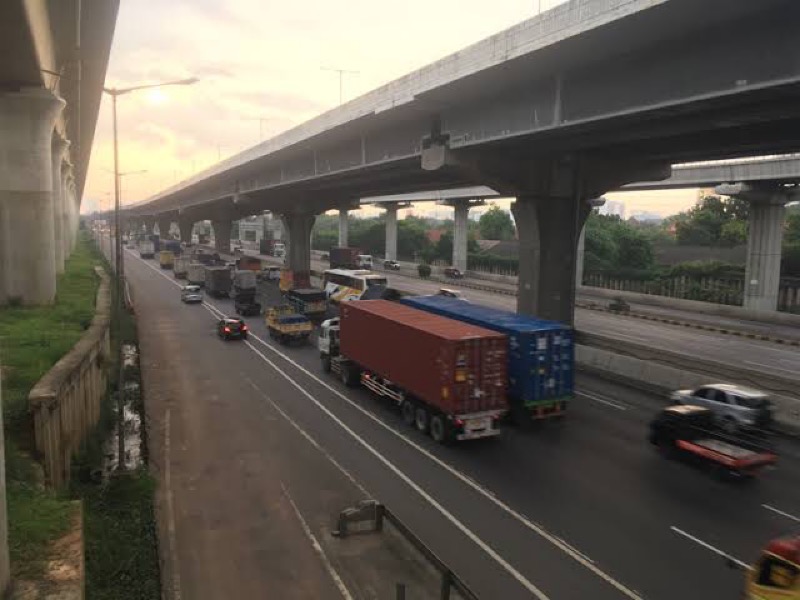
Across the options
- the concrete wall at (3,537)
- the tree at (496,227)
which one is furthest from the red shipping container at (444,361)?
the tree at (496,227)

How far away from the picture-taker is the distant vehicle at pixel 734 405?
19980 mm

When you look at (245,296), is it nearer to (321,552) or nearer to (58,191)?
(58,191)

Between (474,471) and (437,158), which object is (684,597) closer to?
(474,471)

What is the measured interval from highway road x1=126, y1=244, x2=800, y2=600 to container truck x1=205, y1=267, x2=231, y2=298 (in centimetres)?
3560

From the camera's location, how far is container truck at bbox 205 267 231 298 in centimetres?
5866

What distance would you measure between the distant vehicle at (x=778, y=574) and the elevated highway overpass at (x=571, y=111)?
38.5ft

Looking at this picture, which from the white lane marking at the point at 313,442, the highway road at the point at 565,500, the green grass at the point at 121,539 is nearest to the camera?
the green grass at the point at 121,539

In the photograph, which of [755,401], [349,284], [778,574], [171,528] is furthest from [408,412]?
[349,284]

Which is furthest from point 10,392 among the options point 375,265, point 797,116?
point 375,265

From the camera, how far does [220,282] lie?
193ft

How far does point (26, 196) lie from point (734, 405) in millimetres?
28829

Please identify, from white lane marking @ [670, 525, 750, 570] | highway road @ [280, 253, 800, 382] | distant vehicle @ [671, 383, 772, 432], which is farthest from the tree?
white lane marking @ [670, 525, 750, 570]

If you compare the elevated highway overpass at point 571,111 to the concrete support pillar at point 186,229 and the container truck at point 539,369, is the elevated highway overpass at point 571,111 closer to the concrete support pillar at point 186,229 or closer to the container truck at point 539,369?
the container truck at point 539,369

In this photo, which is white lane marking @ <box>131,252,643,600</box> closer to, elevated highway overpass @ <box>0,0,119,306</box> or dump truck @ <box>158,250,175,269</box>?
elevated highway overpass @ <box>0,0,119,306</box>
